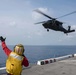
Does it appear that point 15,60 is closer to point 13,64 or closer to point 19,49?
point 13,64

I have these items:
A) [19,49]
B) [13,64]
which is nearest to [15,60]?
[13,64]

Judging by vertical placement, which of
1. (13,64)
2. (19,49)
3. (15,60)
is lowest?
(13,64)

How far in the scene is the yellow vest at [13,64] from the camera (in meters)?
7.29

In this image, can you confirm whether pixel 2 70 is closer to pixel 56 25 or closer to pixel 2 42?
pixel 56 25

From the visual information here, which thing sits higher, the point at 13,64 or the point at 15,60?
the point at 15,60

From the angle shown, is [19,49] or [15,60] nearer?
[19,49]

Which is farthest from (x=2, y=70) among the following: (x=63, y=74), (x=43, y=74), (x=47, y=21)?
(x=47, y=21)

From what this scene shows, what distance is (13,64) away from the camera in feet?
24.1

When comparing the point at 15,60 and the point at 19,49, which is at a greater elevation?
the point at 19,49

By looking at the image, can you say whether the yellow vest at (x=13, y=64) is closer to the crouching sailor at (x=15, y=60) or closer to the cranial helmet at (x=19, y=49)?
Answer: the crouching sailor at (x=15, y=60)

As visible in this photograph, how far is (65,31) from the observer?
29.9 m

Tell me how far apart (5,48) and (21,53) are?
59 cm

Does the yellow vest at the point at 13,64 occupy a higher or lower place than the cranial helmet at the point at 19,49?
lower

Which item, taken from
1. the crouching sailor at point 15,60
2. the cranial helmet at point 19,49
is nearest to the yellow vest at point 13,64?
the crouching sailor at point 15,60
